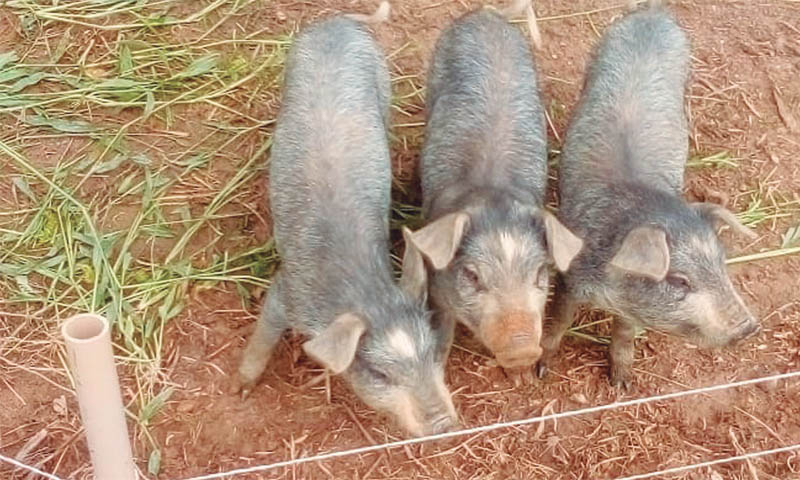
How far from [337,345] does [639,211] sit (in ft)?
4.84

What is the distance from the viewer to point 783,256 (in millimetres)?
5492

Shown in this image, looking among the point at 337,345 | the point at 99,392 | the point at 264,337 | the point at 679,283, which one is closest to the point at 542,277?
the point at 679,283

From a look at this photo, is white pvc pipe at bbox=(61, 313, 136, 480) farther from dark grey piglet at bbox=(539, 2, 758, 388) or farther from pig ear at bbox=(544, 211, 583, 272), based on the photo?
Result: dark grey piglet at bbox=(539, 2, 758, 388)

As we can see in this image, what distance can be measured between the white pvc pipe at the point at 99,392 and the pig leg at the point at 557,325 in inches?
89.4

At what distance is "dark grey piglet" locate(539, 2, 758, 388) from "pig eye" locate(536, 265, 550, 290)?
0.94 ft

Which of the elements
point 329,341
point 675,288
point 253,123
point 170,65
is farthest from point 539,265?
point 170,65

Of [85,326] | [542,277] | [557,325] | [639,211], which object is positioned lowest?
[557,325]

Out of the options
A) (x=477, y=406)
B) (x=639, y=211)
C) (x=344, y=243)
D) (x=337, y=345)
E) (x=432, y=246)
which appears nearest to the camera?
(x=337, y=345)

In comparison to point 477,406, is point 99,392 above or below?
above

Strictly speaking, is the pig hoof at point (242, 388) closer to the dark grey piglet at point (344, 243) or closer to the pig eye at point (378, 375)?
the dark grey piglet at point (344, 243)

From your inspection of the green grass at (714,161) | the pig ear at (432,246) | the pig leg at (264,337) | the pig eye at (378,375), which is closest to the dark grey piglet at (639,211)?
the green grass at (714,161)

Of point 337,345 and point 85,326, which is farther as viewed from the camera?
point 337,345

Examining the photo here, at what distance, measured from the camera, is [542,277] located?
443cm

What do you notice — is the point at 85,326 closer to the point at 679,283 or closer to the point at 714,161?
the point at 679,283
